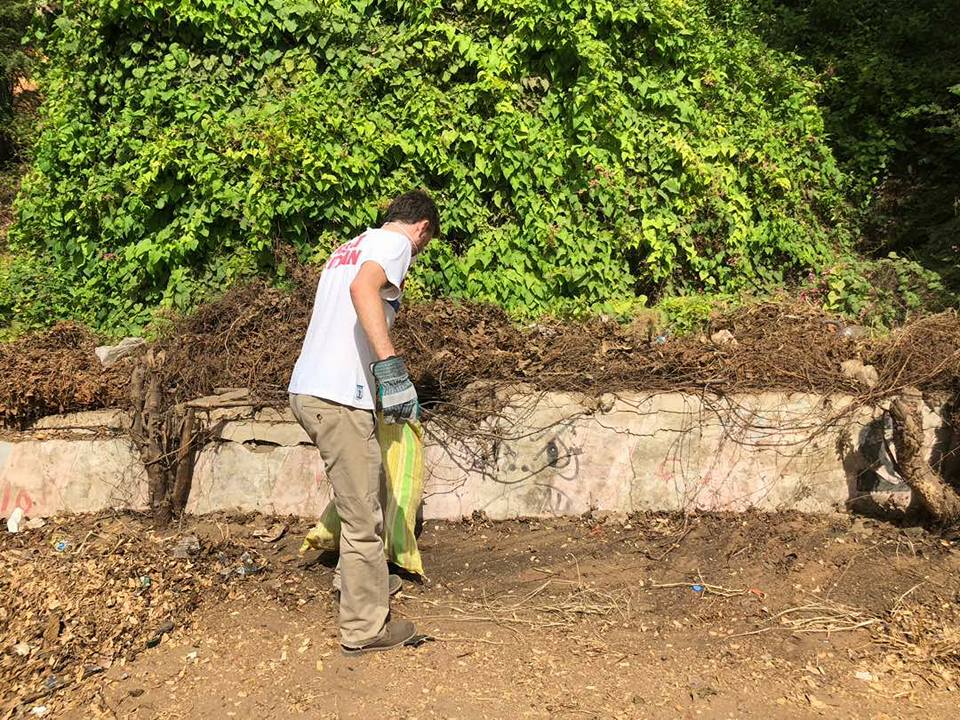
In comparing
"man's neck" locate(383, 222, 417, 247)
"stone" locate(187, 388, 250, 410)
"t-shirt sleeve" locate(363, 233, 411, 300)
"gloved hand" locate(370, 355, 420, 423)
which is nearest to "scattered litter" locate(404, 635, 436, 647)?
"gloved hand" locate(370, 355, 420, 423)

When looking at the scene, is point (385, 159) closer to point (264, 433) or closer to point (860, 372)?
point (264, 433)

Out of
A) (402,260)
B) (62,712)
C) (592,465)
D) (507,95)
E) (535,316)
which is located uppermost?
(507,95)

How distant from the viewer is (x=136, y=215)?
6.18 meters

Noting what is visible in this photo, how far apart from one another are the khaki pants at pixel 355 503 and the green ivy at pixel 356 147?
2.62 meters

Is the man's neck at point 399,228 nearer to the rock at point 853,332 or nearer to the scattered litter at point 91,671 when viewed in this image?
the scattered litter at point 91,671

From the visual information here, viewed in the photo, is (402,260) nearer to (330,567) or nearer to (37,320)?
(330,567)

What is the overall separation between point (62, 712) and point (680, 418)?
3.50m

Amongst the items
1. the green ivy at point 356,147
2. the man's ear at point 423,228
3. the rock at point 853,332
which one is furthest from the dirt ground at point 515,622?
the green ivy at point 356,147

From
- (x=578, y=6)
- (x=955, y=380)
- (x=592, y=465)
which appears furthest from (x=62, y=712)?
(x=578, y=6)

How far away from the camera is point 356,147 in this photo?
6.07 metres

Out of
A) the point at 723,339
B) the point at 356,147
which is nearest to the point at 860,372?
the point at 723,339

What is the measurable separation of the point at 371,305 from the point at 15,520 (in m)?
3.03

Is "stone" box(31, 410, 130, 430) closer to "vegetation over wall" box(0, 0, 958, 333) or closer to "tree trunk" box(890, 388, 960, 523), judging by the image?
"vegetation over wall" box(0, 0, 958, 333)

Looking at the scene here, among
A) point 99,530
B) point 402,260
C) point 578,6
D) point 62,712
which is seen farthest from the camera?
point 578,6
